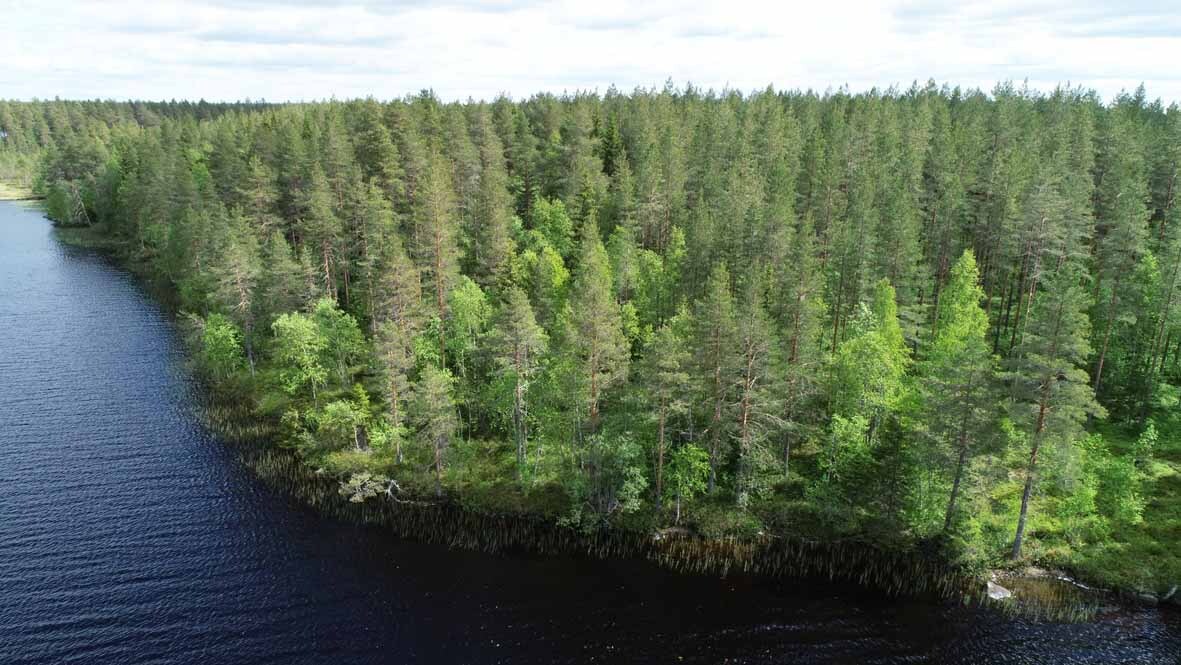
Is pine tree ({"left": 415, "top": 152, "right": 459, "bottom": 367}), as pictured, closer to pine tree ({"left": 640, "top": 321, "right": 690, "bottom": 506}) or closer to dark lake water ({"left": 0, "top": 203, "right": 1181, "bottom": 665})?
dark lake water ({"left": 0, "top": 203, "right": 1181, "bottom": 665})

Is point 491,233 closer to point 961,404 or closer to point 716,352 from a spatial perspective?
point 716,352

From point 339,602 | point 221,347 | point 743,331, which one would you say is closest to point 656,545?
point 743,331

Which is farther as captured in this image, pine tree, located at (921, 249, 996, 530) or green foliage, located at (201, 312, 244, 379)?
green foliage, located at (201, 312, 244, 379)

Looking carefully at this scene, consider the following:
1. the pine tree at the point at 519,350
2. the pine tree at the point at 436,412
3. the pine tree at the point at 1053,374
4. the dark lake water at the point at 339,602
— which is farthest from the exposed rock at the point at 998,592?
the pine tree at the point at 436,412

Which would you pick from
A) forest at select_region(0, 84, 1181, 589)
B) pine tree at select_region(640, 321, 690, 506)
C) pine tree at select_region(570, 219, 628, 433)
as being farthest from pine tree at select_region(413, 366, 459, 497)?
pine tree at select_region(640, 321, 690, 506)

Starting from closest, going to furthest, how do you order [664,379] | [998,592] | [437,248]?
[998,592] → [664,379] → [437,248]

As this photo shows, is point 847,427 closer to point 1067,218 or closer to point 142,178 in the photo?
point 1067,218

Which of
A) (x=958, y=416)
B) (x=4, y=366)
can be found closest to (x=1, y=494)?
(x=4, y=366)
